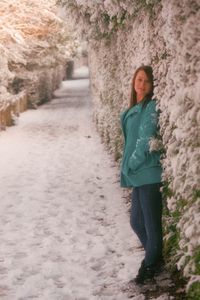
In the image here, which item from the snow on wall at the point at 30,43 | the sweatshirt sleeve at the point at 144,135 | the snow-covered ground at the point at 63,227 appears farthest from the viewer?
the snow on wall at the point at 30,43

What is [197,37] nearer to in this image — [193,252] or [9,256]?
[193,252]

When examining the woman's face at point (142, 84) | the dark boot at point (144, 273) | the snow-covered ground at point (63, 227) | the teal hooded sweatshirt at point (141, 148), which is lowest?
the snow-covered ground at point (63, 227)

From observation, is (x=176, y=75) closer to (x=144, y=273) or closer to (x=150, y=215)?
(x=150, y=215)

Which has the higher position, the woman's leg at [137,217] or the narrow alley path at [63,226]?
the woman's leg at [137,217]

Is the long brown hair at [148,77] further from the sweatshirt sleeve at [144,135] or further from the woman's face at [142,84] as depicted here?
the sweatshirt sleeve at [144,135]

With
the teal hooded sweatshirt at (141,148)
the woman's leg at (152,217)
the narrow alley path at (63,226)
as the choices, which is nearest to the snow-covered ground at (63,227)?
the narrow alley path at (63,226)

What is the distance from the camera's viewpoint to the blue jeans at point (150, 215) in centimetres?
451

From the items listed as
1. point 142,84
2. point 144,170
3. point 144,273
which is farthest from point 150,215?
point 142,84

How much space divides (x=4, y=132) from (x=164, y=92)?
11713 millimetres

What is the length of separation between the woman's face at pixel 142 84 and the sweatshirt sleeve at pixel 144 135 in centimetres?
17

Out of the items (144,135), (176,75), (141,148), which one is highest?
(176,75)

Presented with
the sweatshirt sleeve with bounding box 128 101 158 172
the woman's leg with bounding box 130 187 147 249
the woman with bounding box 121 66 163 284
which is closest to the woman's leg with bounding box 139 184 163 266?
the woman with bounding box 121 66 163 284

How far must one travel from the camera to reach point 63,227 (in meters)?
6.61

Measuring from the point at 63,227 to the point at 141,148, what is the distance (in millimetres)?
2548
